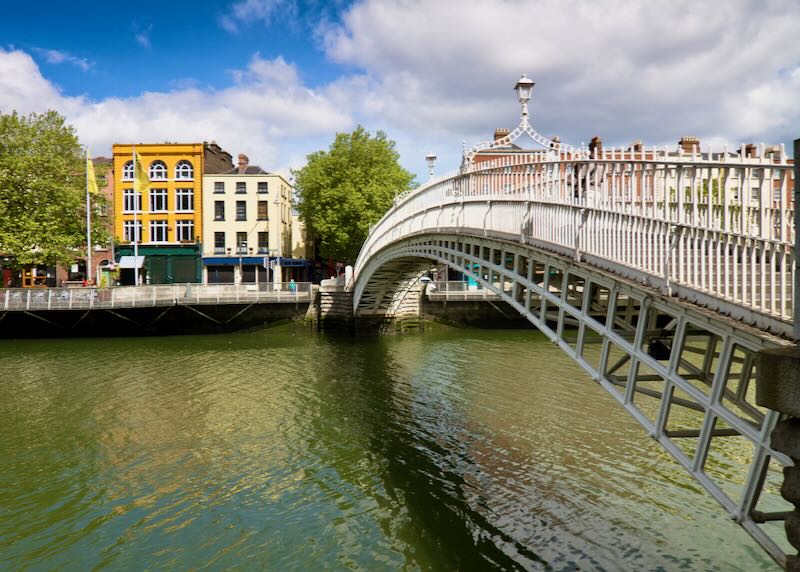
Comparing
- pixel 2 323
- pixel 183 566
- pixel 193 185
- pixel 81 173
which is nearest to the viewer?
pixel 183 566

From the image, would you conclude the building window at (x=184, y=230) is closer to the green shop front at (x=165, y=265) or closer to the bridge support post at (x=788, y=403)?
the green shop front at (x=165, y=265)

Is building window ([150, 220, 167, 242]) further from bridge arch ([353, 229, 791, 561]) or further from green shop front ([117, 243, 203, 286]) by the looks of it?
bridge arch ([353, 229, 791, 561])

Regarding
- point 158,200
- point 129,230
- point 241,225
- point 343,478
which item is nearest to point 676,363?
point 343,478

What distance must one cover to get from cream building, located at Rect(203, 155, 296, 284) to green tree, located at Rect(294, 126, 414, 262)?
3979 millimetres

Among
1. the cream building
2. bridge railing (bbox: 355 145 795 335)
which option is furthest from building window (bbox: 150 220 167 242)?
bridge railing (bbox: 355 145 795 335)

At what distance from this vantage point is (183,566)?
758 cm

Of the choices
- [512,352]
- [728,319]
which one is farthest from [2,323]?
[728,319]

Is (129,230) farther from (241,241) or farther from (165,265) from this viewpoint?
(241,241)

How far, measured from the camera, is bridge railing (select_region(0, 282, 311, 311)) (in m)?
28.1

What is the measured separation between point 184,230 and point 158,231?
71.1 inches

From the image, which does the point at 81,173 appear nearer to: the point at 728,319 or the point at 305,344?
the point at 305,344

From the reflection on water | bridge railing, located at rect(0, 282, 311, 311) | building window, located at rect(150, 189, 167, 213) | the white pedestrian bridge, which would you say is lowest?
the reflection on water

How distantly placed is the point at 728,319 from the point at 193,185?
43.8 m

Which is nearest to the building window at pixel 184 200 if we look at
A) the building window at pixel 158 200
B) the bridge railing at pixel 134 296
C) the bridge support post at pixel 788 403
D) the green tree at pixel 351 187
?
Answer: the building window at pixel 158 200
